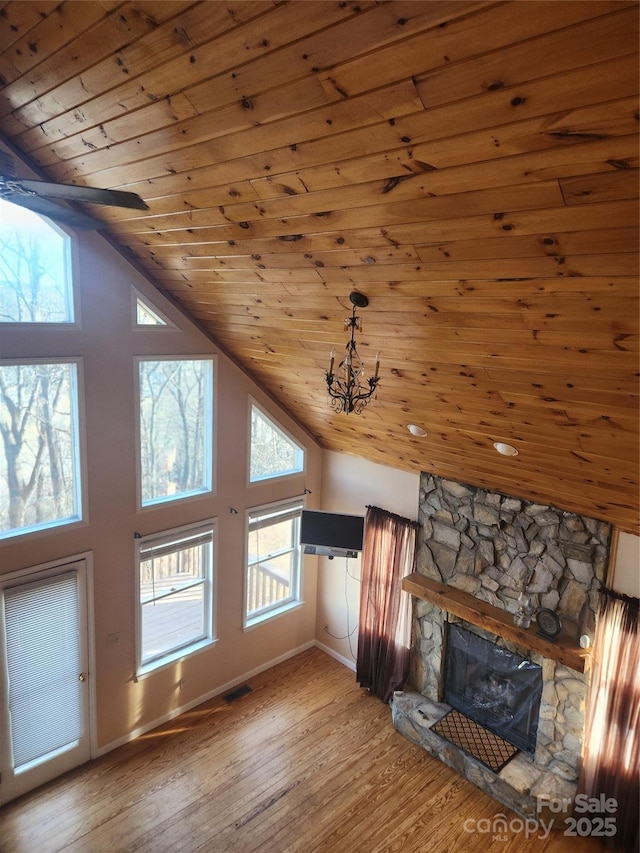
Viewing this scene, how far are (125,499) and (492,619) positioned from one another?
3.63m

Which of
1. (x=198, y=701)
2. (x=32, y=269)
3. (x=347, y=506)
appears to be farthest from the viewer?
(x=347, y=506)

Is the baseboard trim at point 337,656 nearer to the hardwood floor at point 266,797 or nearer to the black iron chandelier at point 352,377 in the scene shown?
the hardwood floor at point 266,797

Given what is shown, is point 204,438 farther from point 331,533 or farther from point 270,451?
point 331,533

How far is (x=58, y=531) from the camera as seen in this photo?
4934 millimetres

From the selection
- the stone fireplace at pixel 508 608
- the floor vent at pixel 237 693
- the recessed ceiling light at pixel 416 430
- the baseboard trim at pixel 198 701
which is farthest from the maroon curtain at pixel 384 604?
the recessed ceiling light at pixel 416 430

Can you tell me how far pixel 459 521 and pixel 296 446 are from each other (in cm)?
224

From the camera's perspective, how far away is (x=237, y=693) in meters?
6.55

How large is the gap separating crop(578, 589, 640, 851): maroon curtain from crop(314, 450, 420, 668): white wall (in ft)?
7.21

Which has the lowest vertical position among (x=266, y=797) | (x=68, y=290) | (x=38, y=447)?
(x=266, y=797)

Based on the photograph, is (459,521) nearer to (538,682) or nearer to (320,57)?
(538,682)

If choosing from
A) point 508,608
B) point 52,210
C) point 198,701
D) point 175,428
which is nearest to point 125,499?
point 175,428

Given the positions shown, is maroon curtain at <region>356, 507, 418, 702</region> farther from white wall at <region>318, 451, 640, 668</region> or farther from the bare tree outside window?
the bare tree outside window

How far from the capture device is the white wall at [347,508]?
6391 mm

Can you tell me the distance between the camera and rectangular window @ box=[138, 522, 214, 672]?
5.72 metres
